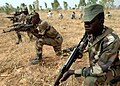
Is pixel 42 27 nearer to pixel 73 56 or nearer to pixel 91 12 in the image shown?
pixel 73 56

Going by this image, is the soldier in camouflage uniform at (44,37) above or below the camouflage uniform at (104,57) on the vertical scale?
below

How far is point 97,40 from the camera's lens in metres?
2.91

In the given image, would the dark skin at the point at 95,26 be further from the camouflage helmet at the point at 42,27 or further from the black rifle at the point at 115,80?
the camouflage helmet at the point at 42,27

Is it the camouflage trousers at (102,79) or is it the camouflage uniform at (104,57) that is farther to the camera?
the camouflage trousers at (102,79)

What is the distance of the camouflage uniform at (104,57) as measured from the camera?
111 inches

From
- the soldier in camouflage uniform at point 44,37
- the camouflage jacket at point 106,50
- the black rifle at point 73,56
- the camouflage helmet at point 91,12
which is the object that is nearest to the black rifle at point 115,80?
the camouflage jacket at point 106,50

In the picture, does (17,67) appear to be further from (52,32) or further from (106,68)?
(106,68)

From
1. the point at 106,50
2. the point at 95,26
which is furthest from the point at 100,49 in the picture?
the point at 95,26

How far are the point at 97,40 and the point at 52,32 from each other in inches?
156

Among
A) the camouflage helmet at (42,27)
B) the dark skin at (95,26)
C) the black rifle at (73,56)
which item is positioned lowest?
the camouflage helmet at (42,27)

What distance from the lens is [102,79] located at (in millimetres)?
2965

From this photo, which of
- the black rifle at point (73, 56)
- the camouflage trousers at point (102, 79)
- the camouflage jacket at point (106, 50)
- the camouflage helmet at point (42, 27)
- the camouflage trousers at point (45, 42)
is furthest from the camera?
the camouflage trousers at point (45, 42)

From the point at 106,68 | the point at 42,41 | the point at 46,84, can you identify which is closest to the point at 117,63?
the point at 106,68

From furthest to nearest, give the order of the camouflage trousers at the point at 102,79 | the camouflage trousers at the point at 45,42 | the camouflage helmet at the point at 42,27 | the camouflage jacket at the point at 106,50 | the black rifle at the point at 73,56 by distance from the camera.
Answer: the camouflage trousers at the point at 45,42 < the camouflage helmet at the point at 42,27 < the black rifle at the point at 73,56 < the camouflage trousers at the point at 102,79 < the camouflage jacket at the point at 106,50
